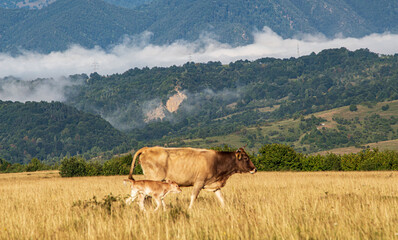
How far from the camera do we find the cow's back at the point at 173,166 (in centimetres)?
1814

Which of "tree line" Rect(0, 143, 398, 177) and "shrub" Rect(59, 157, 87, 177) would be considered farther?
"shrub" Rect(59, 157, 87, 177)

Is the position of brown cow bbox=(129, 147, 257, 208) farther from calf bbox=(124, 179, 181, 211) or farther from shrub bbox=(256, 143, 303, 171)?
shrub bbox=(256, 143, 303, 171)

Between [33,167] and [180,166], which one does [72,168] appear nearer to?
[180,166]

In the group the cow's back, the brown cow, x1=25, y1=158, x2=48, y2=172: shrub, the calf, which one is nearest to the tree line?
the brown cow

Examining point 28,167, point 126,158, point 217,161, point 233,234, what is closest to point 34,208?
point 217,161

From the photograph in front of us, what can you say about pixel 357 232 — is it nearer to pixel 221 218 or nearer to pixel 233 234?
pixel 233 234

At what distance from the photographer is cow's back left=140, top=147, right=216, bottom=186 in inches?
714

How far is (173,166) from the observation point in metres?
18.2

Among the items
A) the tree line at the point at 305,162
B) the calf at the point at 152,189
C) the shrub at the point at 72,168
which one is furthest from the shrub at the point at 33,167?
the calf at the point at 152,189

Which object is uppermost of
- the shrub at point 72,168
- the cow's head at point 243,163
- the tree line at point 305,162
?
the cow's head at point 243,163

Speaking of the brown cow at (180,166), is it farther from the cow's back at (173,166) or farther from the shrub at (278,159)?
the shrub at (278,159)

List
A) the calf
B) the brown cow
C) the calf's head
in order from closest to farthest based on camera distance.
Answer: the calf, the calf's head, the brown cow

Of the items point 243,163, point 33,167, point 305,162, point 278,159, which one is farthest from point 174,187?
point 33,167

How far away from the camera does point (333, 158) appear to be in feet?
256
